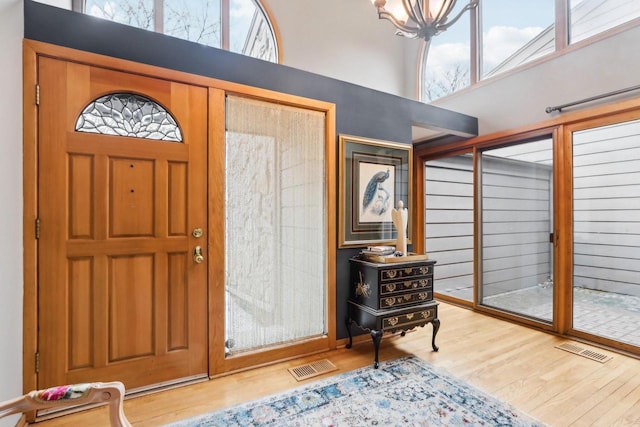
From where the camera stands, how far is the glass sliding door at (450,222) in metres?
4.32

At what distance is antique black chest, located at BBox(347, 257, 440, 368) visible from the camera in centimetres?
254

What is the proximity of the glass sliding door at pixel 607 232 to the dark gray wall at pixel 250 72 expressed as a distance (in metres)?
1.35

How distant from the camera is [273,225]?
8.24 feet

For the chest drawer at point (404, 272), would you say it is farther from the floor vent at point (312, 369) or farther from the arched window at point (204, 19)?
the arched window at point (204, 19)

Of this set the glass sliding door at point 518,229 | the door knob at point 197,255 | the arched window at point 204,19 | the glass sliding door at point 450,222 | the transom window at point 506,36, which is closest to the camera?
the door knob at point 197,255

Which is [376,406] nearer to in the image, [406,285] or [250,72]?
[406,285]

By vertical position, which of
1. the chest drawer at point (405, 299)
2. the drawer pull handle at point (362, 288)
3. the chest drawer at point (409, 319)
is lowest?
the chest drawer at point (409, 319)

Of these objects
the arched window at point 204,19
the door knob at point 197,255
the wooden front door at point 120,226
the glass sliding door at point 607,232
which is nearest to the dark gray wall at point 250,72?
the wooden front door at point 120,226

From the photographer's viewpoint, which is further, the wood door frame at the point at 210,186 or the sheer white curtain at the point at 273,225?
the sheer white curtain at the point at 273,225

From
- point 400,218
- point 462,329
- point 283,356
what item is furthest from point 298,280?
point 462,329

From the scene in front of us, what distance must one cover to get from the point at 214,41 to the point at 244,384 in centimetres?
323

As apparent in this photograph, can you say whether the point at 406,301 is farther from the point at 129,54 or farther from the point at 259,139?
the point at 129,54
